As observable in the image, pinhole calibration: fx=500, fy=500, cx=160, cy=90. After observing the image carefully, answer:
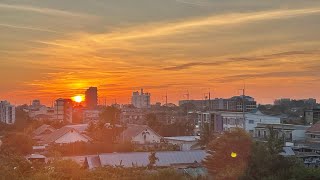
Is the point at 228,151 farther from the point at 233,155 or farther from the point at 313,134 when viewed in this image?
the point at 313,134

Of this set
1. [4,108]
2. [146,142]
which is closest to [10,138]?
[146,142]

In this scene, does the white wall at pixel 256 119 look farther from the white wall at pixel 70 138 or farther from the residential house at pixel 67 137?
the white wall at pixel 70 138

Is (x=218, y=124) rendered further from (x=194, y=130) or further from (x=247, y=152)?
(x=247, y=152)

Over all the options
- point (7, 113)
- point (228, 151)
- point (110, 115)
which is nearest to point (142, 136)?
point (110, 115)

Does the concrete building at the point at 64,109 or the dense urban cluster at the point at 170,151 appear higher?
the concrete building at the point at 64,109

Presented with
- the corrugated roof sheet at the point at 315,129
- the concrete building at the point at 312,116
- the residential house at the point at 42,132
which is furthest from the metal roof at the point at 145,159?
the residential house at the point at 42,132

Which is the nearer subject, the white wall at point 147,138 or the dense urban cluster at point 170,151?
the dense urban cluster at point 170,151

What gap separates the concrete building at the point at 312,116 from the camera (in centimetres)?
3030

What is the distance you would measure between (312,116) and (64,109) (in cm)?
3229

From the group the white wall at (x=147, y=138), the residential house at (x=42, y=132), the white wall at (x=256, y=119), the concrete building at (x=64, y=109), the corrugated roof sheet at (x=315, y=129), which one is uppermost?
the concrete building at (x=64, y=109)

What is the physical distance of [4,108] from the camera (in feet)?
168

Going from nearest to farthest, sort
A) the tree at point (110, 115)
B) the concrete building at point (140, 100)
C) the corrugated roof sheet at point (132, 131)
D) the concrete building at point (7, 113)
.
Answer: the corrugated roof sheet at point (132, 131) → the tree at point (110, 115) → the concrete building at point (7, 113) → the concrete building at point (140, 100)

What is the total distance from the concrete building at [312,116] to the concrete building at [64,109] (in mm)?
29133

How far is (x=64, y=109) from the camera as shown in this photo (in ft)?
184
